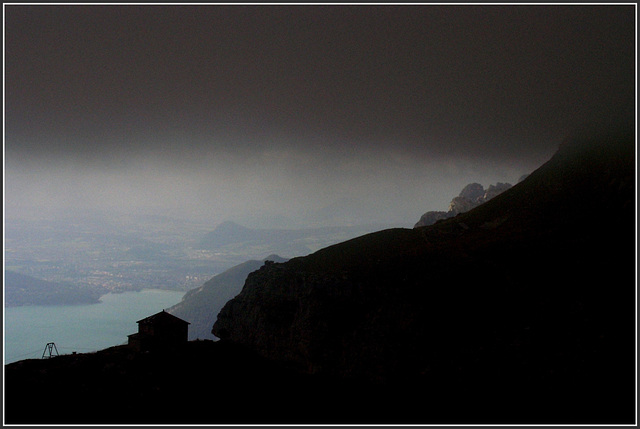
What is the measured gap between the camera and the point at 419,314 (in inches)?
2621

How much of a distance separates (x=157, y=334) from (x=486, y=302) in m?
56.2

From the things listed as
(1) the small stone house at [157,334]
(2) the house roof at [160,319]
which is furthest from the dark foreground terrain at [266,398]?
(2) the house roof at [160,319]

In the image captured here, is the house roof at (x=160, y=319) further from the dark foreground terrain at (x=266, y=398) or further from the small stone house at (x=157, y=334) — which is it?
the dark foreground terrain at (x=266, y=398)

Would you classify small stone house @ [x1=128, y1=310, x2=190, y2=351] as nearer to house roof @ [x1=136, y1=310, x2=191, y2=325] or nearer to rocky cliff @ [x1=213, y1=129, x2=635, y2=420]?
house roof @ [x1=136, y1=310, x2=191, y2=325]

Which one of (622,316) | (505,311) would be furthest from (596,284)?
(505,311)

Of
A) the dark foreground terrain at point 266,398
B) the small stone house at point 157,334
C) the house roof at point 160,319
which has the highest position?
the house roof at point 160,319

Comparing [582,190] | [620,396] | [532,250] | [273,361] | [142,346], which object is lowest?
[620,396]

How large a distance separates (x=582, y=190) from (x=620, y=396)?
199 feet

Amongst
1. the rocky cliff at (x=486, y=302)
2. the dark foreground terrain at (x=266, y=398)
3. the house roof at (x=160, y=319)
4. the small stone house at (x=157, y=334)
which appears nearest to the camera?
the dark foreground terrain at (x=266, y=398)

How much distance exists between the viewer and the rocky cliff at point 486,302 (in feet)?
172

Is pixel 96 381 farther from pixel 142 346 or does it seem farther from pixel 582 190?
pixel 582 190

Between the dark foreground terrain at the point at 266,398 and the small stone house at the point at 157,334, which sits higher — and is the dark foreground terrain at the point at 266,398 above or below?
below

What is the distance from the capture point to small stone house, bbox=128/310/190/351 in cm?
7512

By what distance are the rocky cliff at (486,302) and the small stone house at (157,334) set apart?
1076cm
